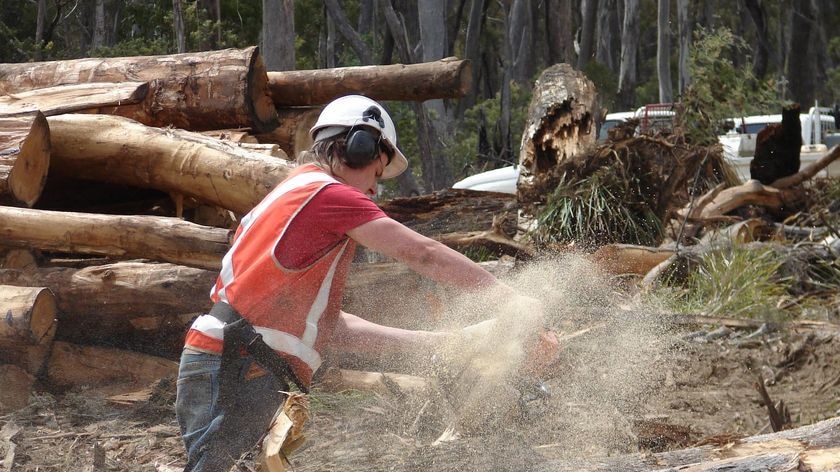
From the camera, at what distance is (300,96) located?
8.93 m

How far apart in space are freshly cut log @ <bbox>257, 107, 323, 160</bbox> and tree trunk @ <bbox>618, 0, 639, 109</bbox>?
2167 cm

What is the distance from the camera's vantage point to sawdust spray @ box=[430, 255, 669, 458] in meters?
3.79

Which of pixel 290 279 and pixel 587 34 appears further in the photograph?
pixel 587 34

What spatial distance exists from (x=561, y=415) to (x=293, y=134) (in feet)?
14.5

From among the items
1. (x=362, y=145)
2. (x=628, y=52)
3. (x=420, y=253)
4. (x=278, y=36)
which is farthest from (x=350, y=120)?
(x=628, y=52)

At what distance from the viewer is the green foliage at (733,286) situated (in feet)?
24.8

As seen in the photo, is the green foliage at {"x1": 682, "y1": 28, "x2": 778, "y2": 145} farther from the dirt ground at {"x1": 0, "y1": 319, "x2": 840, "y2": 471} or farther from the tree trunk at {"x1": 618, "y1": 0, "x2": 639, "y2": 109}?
the tree trunk at {"x1": 618, "y1": 0, "x2": 639, "y2": 109}

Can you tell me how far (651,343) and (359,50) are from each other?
14284mm

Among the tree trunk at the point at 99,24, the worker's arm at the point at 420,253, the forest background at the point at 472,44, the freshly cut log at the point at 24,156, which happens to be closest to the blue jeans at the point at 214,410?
the worker's arm at the point at 420,253

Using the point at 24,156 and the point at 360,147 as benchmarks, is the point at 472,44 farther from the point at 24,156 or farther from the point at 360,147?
the point at 360,147

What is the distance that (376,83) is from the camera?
8.83 metres

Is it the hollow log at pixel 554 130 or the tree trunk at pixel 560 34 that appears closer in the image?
the hollow log at pixel 554 130

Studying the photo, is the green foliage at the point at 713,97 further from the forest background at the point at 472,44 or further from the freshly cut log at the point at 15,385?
the freshly cut log at the point at 15,385

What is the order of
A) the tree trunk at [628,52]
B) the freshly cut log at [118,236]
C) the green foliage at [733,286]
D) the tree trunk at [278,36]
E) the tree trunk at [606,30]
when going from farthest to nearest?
the tree trunk at [606,30] → the tree trunk at [628,52] → the tree trunk at [278,36] → the green foliage at [733,286] → the freshly cut log at [118,236]
